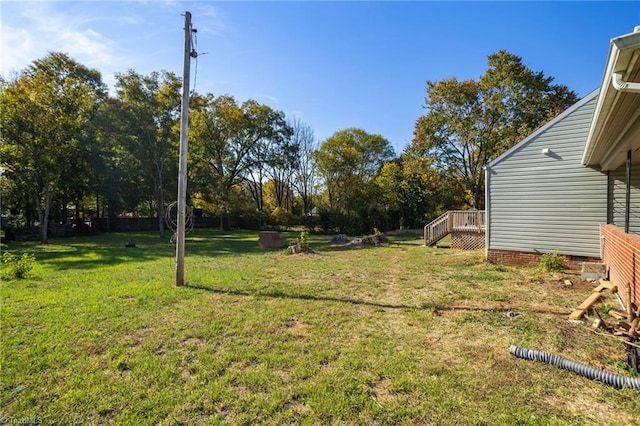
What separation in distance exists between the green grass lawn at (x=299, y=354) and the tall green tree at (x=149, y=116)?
45.6 ft

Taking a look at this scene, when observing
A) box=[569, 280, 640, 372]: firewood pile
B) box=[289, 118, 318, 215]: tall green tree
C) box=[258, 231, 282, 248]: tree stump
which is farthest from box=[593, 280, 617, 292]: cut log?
box=[289, 118, 318, 215]: tall green tree

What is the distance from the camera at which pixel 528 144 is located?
822cm

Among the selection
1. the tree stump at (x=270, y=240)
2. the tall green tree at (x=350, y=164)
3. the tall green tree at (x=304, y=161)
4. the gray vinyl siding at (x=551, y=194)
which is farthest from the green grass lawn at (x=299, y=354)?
the tall green tree at (x=304, y=161)

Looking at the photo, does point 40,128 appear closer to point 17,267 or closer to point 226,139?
point 17,267

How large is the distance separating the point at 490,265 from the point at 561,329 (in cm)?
515

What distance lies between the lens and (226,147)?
A: 1048 inches

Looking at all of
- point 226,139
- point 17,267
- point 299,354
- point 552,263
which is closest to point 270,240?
point 17,267

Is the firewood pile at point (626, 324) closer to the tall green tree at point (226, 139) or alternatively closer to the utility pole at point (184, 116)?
the utility pole at point (184, 116)

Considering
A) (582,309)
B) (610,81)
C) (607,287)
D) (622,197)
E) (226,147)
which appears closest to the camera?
(610,81)

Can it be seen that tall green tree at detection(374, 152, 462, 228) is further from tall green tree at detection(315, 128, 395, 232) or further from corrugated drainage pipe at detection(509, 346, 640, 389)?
corrugated drainage pipe at detection(509, 346, 640, 389)

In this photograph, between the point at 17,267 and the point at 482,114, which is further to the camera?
the point at 482,114

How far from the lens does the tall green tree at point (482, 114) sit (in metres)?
17.7

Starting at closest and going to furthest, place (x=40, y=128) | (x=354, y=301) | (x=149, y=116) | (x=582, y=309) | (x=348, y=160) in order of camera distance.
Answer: (x=582, y=309), (x=354, y=301), (x=40, y=128), (x=149, y=116), (x=348, y=160)

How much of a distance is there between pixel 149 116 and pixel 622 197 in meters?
20.6
